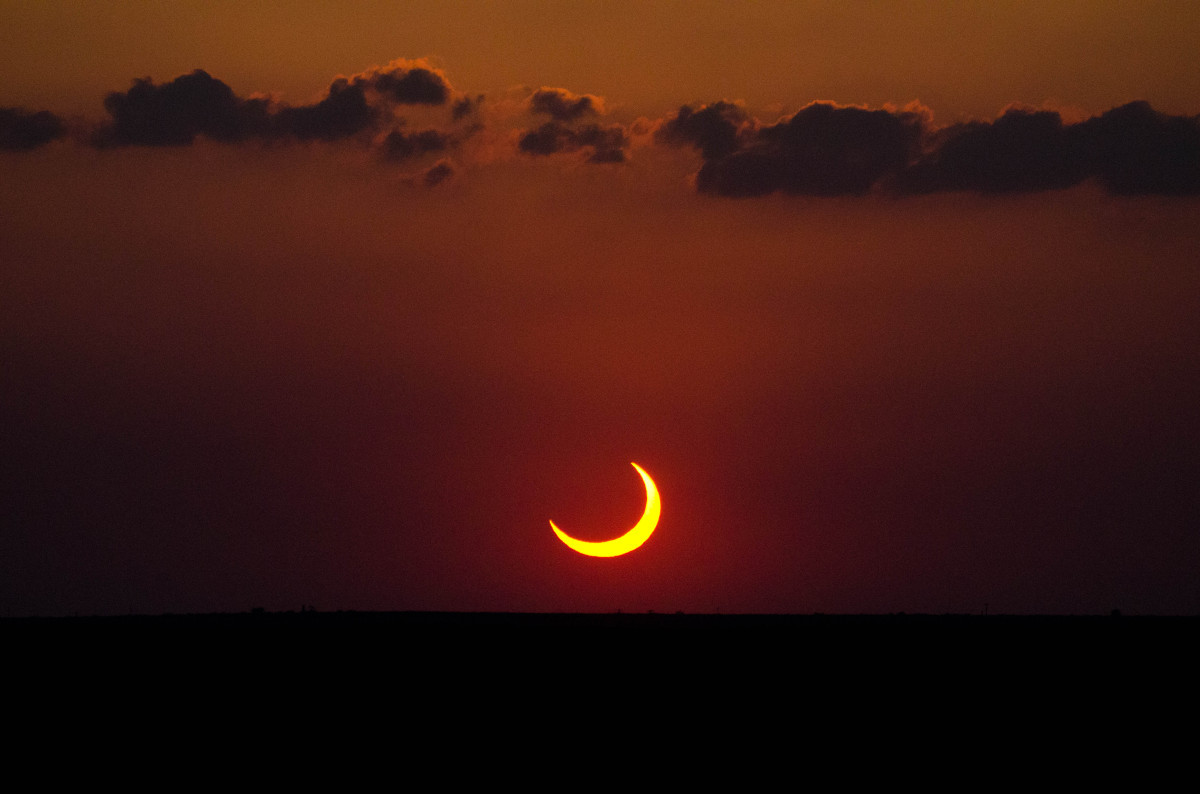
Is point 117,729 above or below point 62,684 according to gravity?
below

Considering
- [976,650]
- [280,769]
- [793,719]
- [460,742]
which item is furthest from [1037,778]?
[976,650]

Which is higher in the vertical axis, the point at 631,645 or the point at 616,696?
the point at 631,645

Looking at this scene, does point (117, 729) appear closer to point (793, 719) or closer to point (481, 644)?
point (793, 719)

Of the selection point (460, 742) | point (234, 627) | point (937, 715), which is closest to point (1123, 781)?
point (937, 715)

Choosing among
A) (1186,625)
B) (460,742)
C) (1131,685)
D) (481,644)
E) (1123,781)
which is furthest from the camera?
(1186,625)

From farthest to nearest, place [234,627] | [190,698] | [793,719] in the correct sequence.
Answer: [234,627] → [190,698] → [793,719]

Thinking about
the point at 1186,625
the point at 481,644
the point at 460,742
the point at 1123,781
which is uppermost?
the point at 1186,625

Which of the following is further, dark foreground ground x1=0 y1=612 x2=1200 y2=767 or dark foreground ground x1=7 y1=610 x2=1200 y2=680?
dark foreground ground x1=7 y1=610 x2=1200 y2=680

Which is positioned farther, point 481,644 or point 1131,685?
point 481,644

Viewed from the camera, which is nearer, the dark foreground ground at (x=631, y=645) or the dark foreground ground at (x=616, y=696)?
the dark foreground ground at (x=616, y=696)

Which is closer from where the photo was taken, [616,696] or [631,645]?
[616,696]
